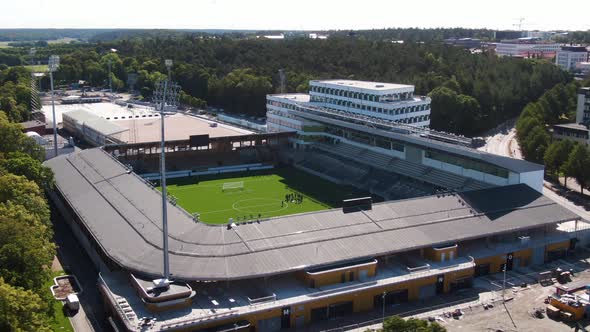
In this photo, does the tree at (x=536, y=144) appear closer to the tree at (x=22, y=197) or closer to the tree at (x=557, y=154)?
the tree at (x=557, y=154)

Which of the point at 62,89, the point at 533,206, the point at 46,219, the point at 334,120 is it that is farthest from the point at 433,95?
the point at 62,89

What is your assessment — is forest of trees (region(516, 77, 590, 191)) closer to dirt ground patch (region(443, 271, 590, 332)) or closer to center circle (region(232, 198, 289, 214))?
dirt ground patch (region(443, 271, 590, 332))

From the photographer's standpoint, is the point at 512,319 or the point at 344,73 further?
the point at 344,73

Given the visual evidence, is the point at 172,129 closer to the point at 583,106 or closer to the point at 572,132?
the point at 572,132

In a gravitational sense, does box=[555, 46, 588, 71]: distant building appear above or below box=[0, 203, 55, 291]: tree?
above

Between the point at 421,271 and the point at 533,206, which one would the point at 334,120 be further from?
the point at 421,271

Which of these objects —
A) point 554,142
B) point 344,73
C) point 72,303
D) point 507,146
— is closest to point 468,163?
point 554,142

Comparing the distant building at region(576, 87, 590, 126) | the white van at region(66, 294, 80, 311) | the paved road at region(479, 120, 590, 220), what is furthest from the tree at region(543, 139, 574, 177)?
the white van at region(66, 294, 80, 311)
